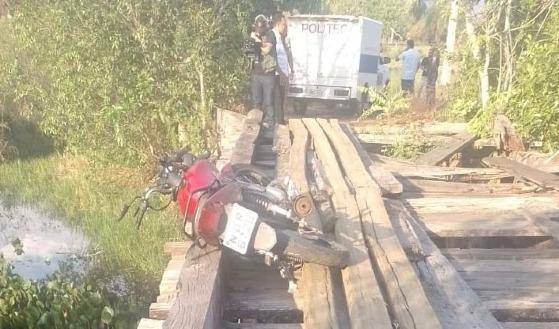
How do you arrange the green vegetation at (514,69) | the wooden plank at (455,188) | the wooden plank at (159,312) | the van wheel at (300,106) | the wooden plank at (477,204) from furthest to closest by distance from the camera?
1. the van wheel at (300,106)
2. the green vegetation at (514,69)
3. the wooden plank at (455,188)
4. the wooden plank at (477,204)
5. the wooden plank at (159,312)

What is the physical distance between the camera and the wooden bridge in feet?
9.92

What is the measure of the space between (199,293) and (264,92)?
6465mm

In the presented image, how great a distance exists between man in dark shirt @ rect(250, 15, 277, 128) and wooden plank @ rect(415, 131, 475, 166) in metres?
2.50

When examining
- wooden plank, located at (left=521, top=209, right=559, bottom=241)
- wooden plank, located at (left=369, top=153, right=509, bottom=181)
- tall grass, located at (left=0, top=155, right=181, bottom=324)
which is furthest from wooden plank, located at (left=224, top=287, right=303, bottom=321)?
tall grass, located at (left=0, top=155, right=181, bottom=324)

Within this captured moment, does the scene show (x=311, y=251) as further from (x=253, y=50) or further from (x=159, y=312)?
(x=253, y=50)

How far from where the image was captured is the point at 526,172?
648 cm

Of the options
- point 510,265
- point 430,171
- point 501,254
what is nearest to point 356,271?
point 510,265

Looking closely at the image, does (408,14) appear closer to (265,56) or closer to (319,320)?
(265,56)

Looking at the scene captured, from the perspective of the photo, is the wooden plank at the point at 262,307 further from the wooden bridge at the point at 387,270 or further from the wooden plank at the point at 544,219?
the wooden plank at the point at 544,219

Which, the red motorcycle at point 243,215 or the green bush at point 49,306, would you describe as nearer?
the red motorcycle at point 243,215

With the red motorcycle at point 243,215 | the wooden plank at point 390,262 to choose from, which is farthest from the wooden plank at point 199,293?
the wooden plank at point 390,262

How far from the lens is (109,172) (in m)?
11.5

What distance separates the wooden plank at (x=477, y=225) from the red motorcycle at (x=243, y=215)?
58.6 inches

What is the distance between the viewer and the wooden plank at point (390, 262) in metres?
2.91
